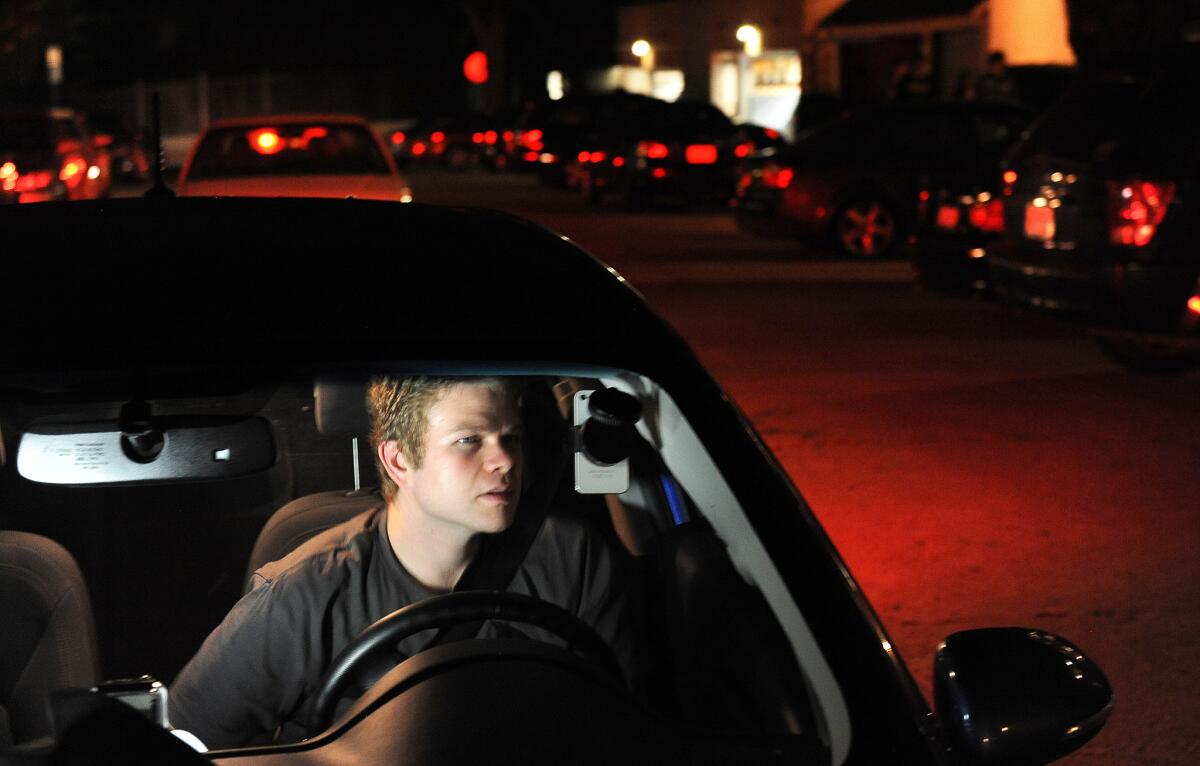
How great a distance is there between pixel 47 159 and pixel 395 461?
2322 cm

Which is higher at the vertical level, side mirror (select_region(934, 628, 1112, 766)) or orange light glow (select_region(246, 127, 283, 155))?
orange light glow (select_region(246, 127, 283, 155))

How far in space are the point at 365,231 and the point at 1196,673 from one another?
3.65 metres

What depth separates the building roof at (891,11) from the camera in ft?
106

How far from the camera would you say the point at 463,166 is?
45750 mm

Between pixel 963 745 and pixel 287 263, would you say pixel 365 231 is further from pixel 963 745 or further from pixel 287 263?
pixel 963 745

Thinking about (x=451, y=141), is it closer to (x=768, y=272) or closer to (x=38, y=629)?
(x=768, y=272)

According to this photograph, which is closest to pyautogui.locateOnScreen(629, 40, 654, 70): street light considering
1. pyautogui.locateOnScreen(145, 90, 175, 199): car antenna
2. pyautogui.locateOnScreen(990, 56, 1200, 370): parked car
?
pyautogui.locateOnScreen(990, 56, 1200, 370): parked car

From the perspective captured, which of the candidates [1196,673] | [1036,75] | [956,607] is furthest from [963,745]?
[1036,75]

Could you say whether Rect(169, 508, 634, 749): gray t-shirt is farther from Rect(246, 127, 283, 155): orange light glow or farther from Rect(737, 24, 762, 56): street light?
Rect(737, 24, 762, 56): street light

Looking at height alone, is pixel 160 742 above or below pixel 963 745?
above

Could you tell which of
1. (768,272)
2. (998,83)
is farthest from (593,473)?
(998,83)

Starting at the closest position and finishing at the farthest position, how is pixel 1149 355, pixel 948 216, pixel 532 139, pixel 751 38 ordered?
pixel 1149 355, pixel 948 216, pixel 532 139, pixel 751 38

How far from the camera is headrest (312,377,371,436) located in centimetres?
264

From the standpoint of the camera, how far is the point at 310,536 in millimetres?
2838
